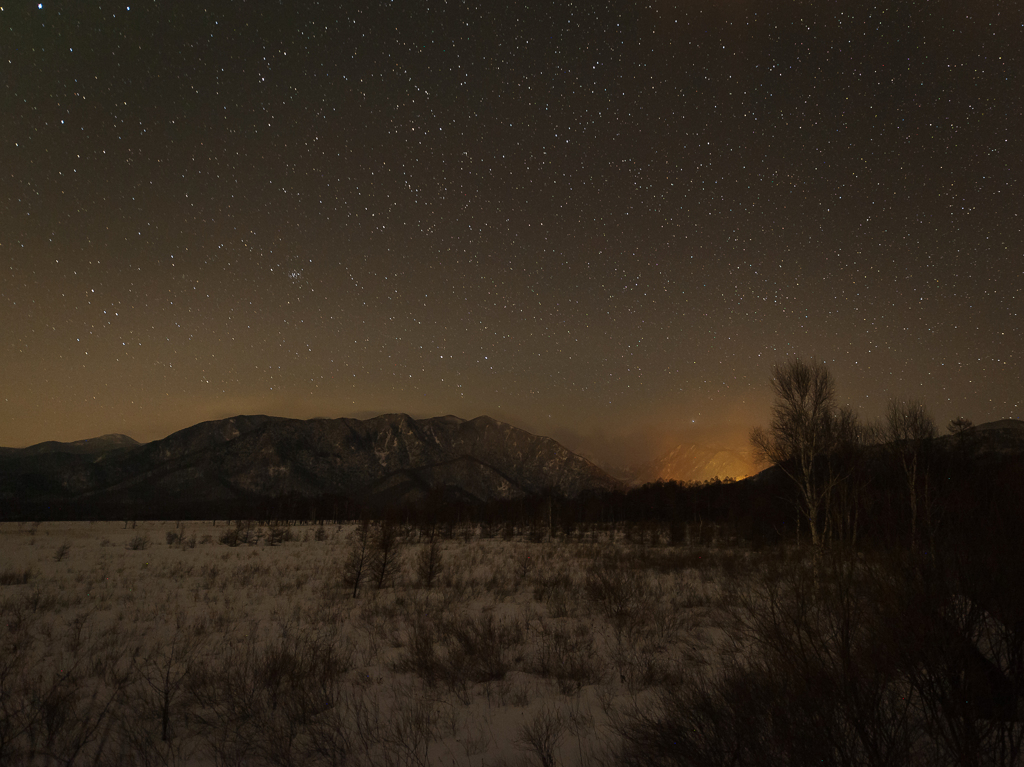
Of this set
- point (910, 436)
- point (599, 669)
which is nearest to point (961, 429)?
point (910, 436)

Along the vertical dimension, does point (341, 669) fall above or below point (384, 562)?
above

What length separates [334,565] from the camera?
20.1 meters

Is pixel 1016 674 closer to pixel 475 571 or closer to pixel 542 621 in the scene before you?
pixel 542 621

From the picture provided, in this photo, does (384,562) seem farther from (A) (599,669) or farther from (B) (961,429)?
(B) (961,429)

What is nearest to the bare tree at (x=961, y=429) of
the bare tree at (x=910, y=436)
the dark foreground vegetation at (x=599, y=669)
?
the bare tree at (x=910, y=436)

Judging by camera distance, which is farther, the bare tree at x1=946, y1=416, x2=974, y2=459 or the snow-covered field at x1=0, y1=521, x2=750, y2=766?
the bare tree at x1=946, y1=416, x2=974, y2=459

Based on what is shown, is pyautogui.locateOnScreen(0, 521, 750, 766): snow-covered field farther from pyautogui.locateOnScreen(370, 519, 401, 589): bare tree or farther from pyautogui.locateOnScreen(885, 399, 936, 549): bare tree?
pyautogui.locateOnScreen(885, 399, 936, 549): bare tree

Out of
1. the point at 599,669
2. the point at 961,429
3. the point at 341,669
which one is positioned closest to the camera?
the point at 599,669

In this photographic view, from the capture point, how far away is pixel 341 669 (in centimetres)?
671

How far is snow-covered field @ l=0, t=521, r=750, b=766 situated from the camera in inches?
179

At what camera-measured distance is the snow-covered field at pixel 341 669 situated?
14.9ft

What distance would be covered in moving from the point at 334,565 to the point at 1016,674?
21319 mm

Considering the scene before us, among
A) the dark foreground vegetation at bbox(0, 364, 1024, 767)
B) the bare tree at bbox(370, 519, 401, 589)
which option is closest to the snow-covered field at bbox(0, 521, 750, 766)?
the dark foreground vegetation at bbox(0, 364, 1024, 767)

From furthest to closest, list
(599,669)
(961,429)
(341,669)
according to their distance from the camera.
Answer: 1. (961,429)
2. (341,669)
3. (599,669)
